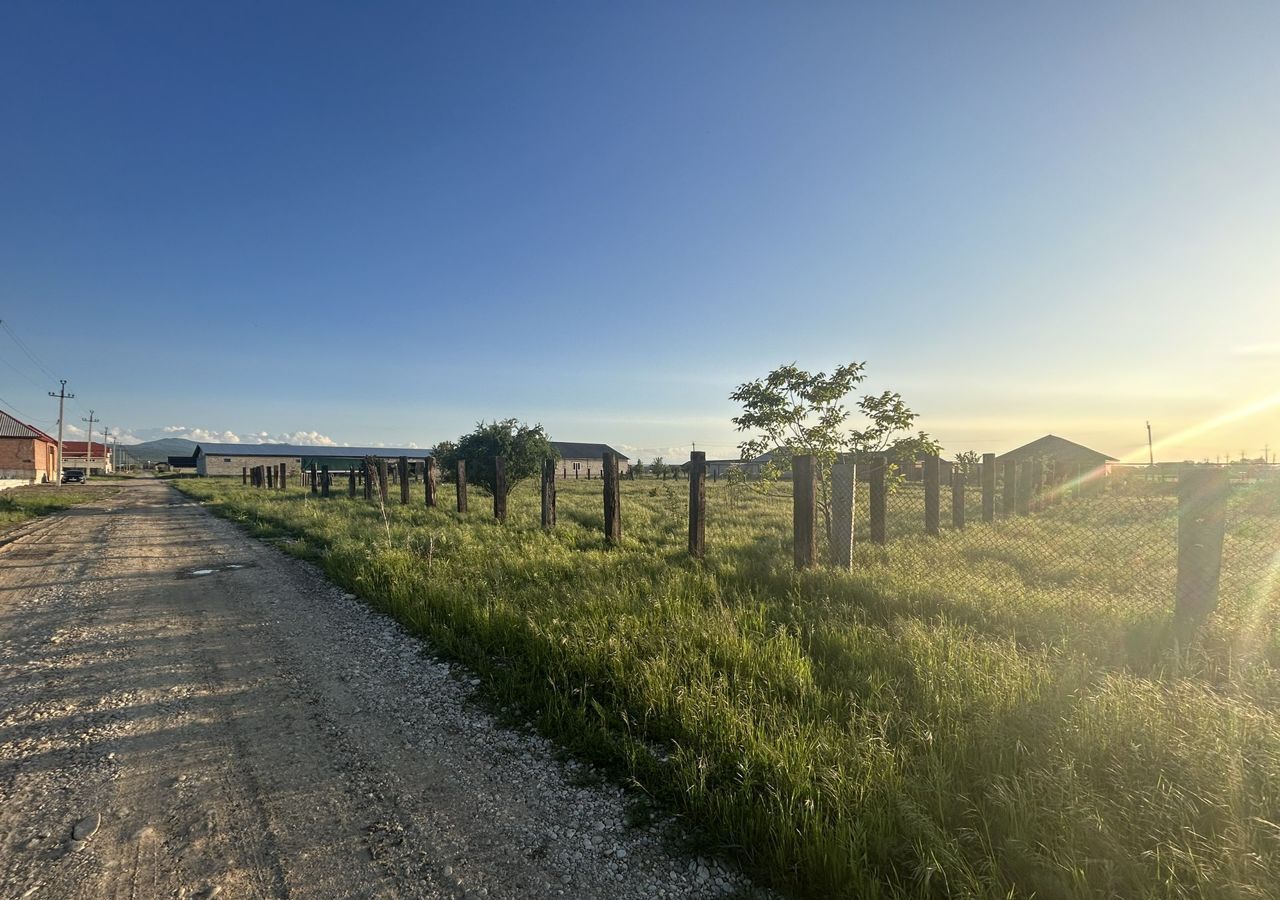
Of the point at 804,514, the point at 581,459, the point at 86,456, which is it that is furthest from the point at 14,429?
the point at 804,514

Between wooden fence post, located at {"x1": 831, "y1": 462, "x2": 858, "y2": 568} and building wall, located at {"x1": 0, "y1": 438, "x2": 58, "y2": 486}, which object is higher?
building wall, located at {"x1": 0, "y1": 438, "x2": 58, "y2": 486}

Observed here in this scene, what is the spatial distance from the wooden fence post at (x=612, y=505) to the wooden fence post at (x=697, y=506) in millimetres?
1587

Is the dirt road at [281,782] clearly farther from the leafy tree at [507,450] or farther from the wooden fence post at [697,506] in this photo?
the leafy tree at [507,450]

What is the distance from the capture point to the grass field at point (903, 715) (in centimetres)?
221

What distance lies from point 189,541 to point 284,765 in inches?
450

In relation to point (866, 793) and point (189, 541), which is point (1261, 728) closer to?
point (866, 793)

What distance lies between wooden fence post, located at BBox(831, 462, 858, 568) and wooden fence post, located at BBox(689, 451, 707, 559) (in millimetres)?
1848

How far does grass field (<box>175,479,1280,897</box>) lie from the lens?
221 cm

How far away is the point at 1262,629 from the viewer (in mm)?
4363

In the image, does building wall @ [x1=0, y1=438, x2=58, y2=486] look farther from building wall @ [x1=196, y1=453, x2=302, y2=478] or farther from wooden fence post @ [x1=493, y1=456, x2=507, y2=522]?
wooden fence post @ [x1=493, y1=456, x2=507, y2=522]

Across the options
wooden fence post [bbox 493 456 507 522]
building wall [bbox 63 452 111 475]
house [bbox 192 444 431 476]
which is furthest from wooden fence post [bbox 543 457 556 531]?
building wall [bbox 63 452 111 475]

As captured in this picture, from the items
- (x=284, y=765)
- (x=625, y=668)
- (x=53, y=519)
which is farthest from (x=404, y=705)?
(x=53, y=519)

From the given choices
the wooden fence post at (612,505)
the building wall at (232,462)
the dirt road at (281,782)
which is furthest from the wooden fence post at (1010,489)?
the building wall at (232,462)

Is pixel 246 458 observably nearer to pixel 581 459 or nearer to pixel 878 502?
pixel 581 459
